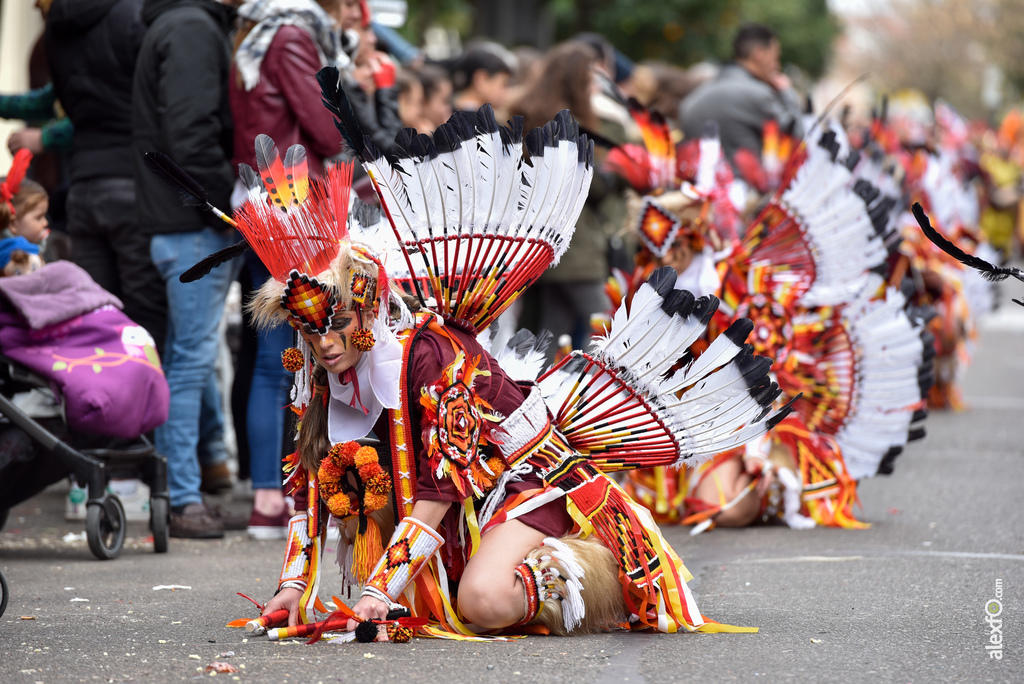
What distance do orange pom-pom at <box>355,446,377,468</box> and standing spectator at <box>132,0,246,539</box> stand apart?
1.79 metres

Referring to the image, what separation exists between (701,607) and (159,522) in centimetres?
196

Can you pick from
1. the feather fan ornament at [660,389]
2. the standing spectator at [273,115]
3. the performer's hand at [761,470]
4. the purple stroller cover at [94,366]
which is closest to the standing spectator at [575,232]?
the performer's hand at [761,470]

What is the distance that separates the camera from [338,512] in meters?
3.37

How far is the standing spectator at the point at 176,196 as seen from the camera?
4.85 meters

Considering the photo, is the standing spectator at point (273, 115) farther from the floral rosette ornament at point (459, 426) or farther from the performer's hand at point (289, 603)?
the floral rosette ornament at point (459, 426)

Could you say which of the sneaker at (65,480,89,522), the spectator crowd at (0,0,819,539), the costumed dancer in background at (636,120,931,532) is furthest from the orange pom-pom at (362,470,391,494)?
the sneaker at (65,480,89,522)

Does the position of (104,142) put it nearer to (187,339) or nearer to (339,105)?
(187,339)

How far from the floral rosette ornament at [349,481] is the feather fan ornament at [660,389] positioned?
590mm

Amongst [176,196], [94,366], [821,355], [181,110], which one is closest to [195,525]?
[94,366]

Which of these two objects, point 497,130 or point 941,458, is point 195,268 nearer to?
point 497,130

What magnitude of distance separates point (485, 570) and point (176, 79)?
2.46m

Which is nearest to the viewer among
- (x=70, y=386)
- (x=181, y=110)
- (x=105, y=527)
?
(x=70, y=386)

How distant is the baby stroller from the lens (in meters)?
4.35

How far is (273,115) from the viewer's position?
4.84 metres
